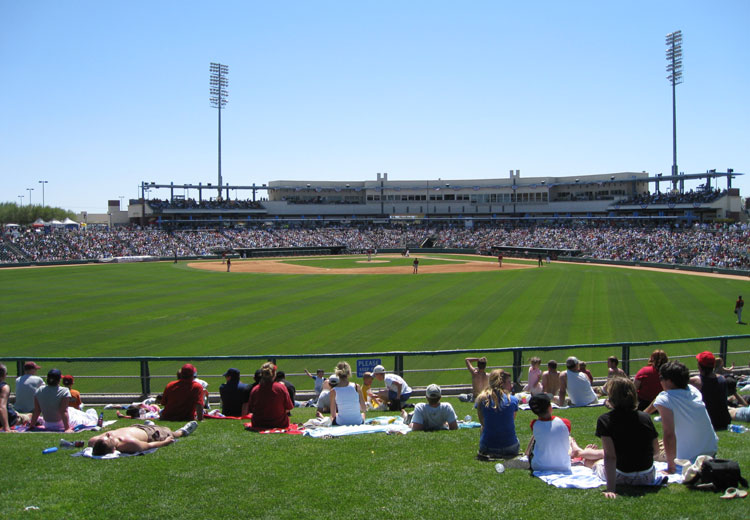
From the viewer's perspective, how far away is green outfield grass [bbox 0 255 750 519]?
544 cm

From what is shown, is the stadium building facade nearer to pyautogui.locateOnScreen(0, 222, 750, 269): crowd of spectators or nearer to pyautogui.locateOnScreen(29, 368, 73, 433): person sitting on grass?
pyautogui.locateOnScreen(0, 222, 750, 269): crowd of spectators

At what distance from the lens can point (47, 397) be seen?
8.78 m

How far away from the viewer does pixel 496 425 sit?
6855 mm

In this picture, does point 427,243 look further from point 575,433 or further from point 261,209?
point 575,433

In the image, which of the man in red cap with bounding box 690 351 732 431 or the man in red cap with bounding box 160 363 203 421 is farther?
the man in red cap with bounding box 160 363 203 421

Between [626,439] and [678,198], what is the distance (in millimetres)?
82457

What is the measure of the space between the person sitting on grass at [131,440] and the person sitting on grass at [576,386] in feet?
23.3

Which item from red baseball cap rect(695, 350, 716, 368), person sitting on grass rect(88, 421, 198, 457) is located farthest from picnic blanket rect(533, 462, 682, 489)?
person sitting on grass rect(88, 421, 198, 457)

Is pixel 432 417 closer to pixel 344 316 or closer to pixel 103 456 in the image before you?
pixel 103 456

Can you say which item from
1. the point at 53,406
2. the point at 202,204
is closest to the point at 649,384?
the point at 53,406

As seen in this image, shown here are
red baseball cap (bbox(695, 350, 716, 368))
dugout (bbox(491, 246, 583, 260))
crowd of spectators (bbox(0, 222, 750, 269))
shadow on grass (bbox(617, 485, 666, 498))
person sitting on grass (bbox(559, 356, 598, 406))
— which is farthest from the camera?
dugout (bbox(491, 246, 583, 260))

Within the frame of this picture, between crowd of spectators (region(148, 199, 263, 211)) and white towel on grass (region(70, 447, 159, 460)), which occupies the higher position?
crowd of spectators (region(148, 199, 263, 211))

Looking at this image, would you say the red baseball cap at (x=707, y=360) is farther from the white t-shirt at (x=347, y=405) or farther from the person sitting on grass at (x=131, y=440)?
the person sitting on grass at (x=131, y=440)

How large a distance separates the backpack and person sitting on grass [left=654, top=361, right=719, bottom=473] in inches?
25.0
